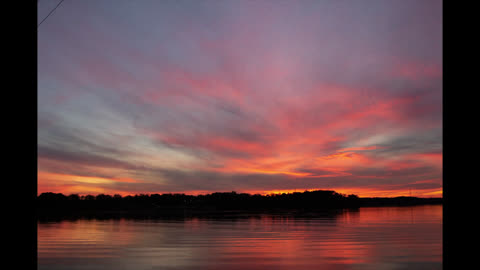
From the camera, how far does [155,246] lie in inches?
559
